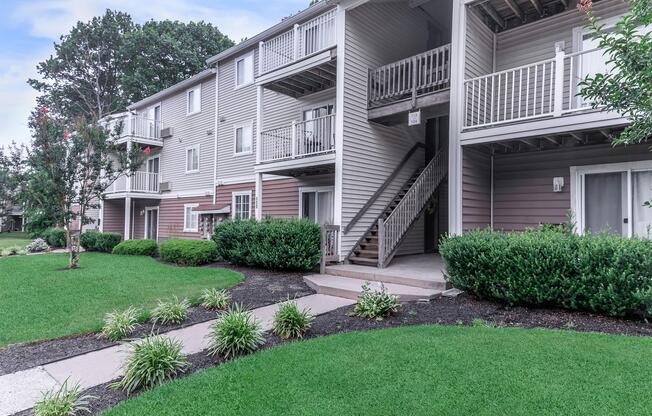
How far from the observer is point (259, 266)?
34.4 feet

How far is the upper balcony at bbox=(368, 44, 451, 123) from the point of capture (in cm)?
938

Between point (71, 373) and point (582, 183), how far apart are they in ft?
31.2

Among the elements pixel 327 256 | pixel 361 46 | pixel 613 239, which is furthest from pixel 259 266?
pixel 613 239

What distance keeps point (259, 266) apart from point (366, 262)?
3.05m

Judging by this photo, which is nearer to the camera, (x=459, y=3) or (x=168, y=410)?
(x=168, y=410)

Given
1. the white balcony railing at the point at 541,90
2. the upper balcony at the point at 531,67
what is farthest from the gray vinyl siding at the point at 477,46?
the white balcony railing at the point at 541,90

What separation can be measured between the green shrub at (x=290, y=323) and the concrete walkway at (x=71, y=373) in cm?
35

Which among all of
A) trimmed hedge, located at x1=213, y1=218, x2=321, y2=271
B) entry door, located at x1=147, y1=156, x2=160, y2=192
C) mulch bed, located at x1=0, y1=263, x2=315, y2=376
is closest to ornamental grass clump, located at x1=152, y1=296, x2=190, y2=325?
mulch bed, located at x1=0, y1=263, x2=315, y2=376

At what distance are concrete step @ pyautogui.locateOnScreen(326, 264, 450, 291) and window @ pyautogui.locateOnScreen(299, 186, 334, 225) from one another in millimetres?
2514

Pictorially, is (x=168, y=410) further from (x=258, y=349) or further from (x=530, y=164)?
(x=530, y=164)

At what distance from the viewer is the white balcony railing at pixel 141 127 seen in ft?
63.7

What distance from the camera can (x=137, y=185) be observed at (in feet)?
63.4

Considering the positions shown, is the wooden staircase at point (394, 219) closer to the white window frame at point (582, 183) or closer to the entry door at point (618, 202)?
the white window frame at point (582, 183)

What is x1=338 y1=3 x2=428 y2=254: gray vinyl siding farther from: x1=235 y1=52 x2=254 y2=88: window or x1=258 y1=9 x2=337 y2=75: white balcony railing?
x1=235 y1=52 x2=254 y2=88: window
